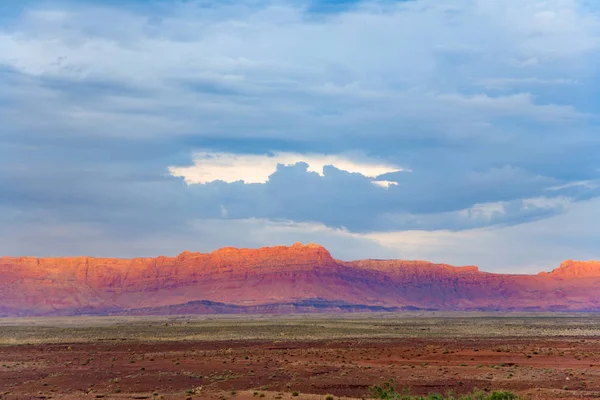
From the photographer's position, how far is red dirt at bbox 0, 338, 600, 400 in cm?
3516

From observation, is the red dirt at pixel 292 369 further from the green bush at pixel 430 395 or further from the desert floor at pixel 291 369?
the green bush at pixel 430 395

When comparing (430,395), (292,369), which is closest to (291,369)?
(292,369)

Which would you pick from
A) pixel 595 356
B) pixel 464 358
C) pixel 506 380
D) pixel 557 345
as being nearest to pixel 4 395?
pixel 506 380

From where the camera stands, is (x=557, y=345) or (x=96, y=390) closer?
(x=96, y=390)

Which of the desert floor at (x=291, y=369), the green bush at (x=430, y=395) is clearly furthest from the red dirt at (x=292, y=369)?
the green bush at (x=430, y=395)

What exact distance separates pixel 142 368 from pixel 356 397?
20.6 meters

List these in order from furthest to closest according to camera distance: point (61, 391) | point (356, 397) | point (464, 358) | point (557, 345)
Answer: point (557, 345)
point (464, 358)
point (61, 391)
point (356, 397)

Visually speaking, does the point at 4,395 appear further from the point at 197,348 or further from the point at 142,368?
the point at 197,348

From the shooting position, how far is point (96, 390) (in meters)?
36.8

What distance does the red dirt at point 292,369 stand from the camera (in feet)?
115

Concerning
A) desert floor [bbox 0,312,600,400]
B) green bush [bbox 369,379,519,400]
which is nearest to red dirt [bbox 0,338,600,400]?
desert floor [bbox 0,312,600,400]

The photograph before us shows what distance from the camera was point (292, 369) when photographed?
4462 centimetres

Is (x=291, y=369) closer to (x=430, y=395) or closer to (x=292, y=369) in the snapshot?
(x=292, y=369)

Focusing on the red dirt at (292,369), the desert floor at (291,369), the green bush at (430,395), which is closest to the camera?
the green bush at (430,395)
